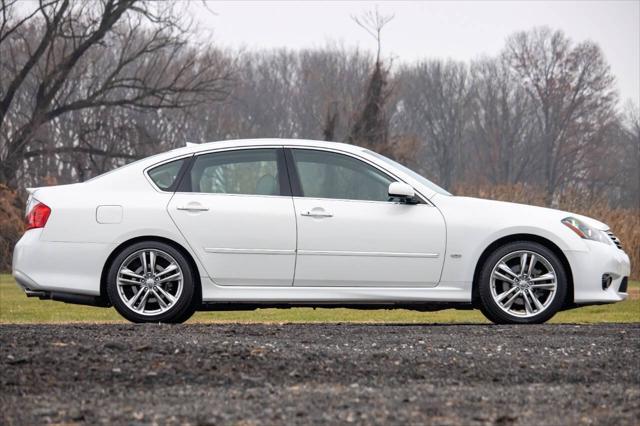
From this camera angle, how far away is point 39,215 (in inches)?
389

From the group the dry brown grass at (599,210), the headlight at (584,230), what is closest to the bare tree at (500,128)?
the dry brown grass at (599,210)

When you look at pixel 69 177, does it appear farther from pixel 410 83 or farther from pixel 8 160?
pixel 410 83

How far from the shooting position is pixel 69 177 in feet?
183

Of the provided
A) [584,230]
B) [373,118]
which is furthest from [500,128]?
[584,230]

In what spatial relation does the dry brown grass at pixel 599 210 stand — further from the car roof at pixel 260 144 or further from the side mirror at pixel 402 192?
the side mirror at pixel 402 192

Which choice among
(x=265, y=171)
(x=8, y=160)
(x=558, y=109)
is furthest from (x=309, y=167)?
(x=558, y=109)

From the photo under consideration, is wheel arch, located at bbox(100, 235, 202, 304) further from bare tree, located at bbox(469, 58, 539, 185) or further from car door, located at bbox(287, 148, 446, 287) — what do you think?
bare tree, located at bbox(469, 58, 539, 185)

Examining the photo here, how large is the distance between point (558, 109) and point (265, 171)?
69238 millimetres

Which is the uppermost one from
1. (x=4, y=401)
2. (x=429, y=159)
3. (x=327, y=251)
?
(x=429, y=159)

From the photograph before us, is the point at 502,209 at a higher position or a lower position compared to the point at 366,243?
higher

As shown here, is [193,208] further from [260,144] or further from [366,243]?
[366,243]

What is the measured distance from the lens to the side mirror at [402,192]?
962cm

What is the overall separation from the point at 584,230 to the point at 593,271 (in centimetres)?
37

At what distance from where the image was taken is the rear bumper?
9711mm
